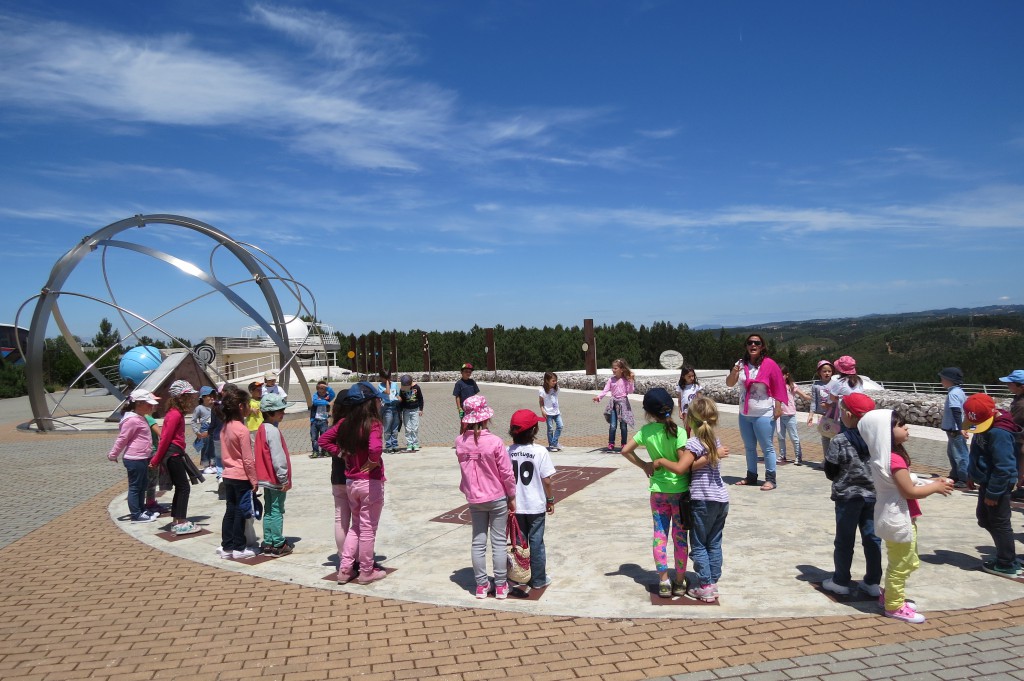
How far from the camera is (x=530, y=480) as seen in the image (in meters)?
4.93

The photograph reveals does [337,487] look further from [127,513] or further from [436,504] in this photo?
[127,513]

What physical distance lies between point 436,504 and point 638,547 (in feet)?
9.62

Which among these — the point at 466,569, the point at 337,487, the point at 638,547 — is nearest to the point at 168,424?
the point at 337,487

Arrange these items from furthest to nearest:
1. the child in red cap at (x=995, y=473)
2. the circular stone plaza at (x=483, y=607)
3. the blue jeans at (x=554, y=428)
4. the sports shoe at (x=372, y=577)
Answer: the blue jeans at (x=554, y=428) < the sports shoe at (x=372, y=577) < the child in red cap at (x=995, y=473) < the circular stone plaza at (x=483, y=607)

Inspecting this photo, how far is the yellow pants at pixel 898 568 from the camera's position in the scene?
428cm

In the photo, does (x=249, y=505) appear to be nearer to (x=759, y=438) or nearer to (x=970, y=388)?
(x=759, y=438)

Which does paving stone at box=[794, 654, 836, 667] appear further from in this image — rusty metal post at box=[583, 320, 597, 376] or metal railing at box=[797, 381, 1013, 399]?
rusty metal post at box=[583, 320, 597, 376]

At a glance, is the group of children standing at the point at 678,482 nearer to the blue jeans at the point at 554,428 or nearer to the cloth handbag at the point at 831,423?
the cloth handbag at the point at 831,423

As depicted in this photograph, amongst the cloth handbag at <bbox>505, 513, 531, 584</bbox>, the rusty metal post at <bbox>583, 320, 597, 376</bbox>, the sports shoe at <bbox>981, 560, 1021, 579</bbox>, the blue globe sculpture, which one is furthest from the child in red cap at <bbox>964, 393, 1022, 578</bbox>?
the blue globe sculpture

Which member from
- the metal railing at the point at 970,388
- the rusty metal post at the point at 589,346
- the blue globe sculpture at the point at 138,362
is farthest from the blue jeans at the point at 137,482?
the rusty metal post at the point at 589,346

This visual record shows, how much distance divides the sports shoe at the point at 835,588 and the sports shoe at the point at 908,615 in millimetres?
366

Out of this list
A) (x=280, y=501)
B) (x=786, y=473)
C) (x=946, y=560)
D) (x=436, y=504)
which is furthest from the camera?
(x=786, y=473)

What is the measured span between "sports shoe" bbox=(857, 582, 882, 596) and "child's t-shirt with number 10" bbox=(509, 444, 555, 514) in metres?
2.24

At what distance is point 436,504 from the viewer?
823 cm
